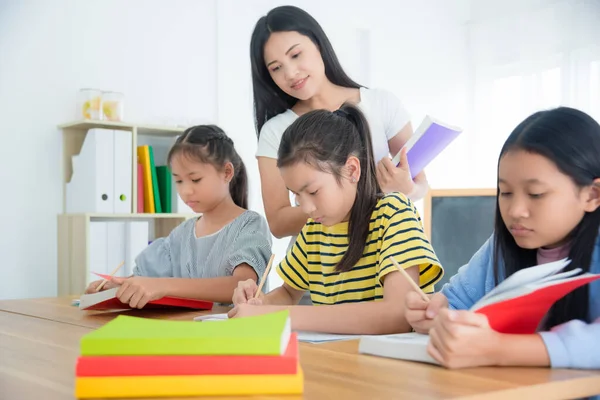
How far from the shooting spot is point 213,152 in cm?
219

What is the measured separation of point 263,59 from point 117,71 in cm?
212

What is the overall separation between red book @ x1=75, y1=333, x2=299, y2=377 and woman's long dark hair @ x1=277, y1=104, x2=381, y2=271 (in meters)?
0.70

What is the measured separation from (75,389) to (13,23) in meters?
3.18

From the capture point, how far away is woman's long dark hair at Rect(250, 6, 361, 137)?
1944 millimetres

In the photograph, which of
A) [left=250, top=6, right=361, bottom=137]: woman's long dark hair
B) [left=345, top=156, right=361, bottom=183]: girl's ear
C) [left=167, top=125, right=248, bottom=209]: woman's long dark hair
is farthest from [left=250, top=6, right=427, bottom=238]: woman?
[left=345, top=156, right=361, bottom=183]: girl's ear

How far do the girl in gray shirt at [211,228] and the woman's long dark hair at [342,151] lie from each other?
49 cm

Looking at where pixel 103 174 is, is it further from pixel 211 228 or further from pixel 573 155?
pixel 573 155

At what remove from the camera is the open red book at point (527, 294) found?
3.10ft

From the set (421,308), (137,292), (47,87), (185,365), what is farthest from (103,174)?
(185,365)

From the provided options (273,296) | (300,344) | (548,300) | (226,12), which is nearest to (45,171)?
(226,12)

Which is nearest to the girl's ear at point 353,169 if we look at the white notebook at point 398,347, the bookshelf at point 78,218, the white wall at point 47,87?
the white notebook at point 398,347

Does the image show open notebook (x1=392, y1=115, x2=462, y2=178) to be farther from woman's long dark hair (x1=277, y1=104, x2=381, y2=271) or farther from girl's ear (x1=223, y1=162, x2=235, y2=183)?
girl's ear (x1=223, y1=162, x2=235, y2=183)

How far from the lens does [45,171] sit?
3.68 m

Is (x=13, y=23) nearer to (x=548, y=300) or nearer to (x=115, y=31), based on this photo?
(x=115, y=31)
